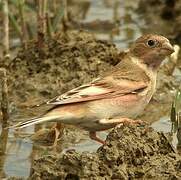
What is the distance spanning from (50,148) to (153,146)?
1.82 meters

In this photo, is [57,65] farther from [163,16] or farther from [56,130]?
[163,16]

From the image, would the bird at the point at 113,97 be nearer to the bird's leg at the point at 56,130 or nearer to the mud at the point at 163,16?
the bird's leg at the point at 56,130

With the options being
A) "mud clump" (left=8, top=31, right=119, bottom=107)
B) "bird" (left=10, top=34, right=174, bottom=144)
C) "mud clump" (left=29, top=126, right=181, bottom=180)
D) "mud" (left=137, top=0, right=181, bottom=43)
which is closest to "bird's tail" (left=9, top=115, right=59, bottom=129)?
"bird" (left=10, top=34, right=174, bottom=144)

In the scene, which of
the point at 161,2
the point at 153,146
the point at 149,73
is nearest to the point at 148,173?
the point at 153,146

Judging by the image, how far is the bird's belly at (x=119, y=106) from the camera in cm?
730

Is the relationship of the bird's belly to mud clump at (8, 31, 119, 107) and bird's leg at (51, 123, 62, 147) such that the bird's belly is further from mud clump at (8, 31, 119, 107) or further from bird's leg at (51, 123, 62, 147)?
mud clump at (8, 31, 119, 107)

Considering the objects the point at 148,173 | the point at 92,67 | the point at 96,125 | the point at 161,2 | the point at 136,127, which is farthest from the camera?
the point at 161,2

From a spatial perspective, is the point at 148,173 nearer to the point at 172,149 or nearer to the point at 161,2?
the point at 172,149

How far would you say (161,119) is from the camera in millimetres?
9117

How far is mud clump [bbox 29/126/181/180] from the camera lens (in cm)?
609

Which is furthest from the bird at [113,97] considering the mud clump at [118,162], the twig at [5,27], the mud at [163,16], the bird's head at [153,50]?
the mud at [163,16]

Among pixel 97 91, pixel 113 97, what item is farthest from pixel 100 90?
pixel 113 97

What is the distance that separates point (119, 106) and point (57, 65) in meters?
2.52

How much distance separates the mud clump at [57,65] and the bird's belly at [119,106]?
213cm
